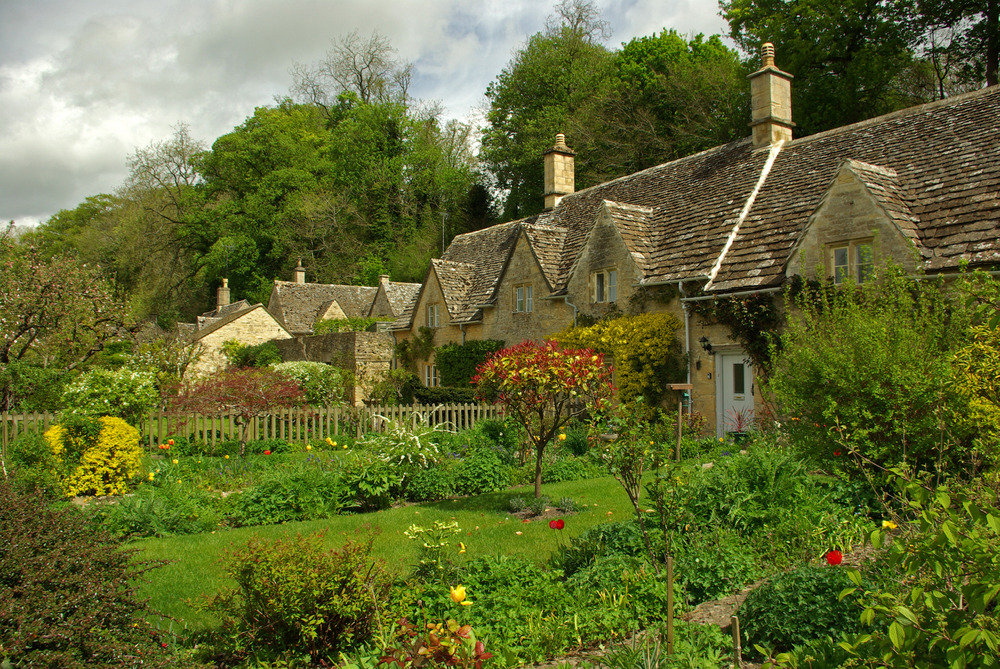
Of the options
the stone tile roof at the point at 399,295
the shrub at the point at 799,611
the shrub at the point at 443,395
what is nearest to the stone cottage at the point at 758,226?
the shrub at the point at 443,395

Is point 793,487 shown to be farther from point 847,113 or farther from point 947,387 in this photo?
point 847,113

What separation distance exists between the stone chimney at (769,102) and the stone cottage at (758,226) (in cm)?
4

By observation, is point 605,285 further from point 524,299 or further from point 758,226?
point 758,226

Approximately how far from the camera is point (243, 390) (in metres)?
16.2

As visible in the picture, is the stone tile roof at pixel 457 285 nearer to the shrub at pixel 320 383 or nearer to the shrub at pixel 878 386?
the shrub at pixel 320 383

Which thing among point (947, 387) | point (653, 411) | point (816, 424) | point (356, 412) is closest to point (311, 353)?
point (356, 412)

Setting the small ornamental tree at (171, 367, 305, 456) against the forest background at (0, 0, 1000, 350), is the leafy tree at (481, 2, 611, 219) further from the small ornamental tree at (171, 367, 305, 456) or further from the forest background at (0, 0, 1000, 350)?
the small ornamental tree at (171, 367, 305, 456)

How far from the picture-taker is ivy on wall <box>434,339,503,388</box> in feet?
83.8

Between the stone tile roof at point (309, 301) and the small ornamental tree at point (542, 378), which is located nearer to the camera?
the small ornamental tree at point (542, 378)

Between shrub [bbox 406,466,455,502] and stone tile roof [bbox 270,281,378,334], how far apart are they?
3820 cm

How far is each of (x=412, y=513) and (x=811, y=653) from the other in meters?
7.18

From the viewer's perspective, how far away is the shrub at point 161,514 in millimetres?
9148

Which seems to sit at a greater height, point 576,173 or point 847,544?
point 576,173

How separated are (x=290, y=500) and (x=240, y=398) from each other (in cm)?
700
